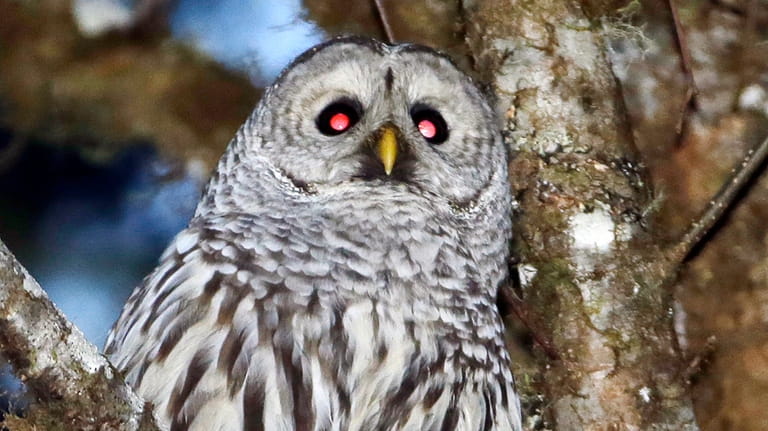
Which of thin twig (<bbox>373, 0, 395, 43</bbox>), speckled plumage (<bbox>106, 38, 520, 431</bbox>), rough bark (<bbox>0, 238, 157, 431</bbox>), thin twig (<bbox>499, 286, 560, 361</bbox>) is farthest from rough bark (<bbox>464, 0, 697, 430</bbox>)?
rough bark (<bbox>0, 238, 157, 431</bbox>)

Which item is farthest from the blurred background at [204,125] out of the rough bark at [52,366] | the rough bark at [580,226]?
the rough bark at [52,366]

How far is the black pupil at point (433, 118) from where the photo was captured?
395 cm

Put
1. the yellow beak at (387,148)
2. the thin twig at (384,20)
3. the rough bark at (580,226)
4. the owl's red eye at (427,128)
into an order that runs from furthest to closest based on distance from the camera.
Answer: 1. the thin twig at (384,20)
2. the owl's red eye at (427,128)
3. the rough bark at (580,226)
4. the yellow beak at (387,148)

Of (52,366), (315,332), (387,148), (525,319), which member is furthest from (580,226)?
(52,366)

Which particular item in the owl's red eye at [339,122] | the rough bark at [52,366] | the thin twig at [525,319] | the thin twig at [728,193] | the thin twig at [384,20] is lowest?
the thin twig at [525,319]

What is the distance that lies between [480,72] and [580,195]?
66 cm

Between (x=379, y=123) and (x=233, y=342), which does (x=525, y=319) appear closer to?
(x=379, y=123)

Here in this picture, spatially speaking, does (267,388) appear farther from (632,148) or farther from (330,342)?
(632,148)

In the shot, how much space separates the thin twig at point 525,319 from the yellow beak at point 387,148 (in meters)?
0.65

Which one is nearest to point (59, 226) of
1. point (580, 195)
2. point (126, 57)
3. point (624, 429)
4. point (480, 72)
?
point (126, 57)

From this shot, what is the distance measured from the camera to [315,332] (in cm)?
321

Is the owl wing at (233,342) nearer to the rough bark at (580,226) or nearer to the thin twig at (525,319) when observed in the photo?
the thin twig at (525,319)

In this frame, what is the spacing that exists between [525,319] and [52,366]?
75.7 inches

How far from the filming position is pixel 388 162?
12.0 ft
